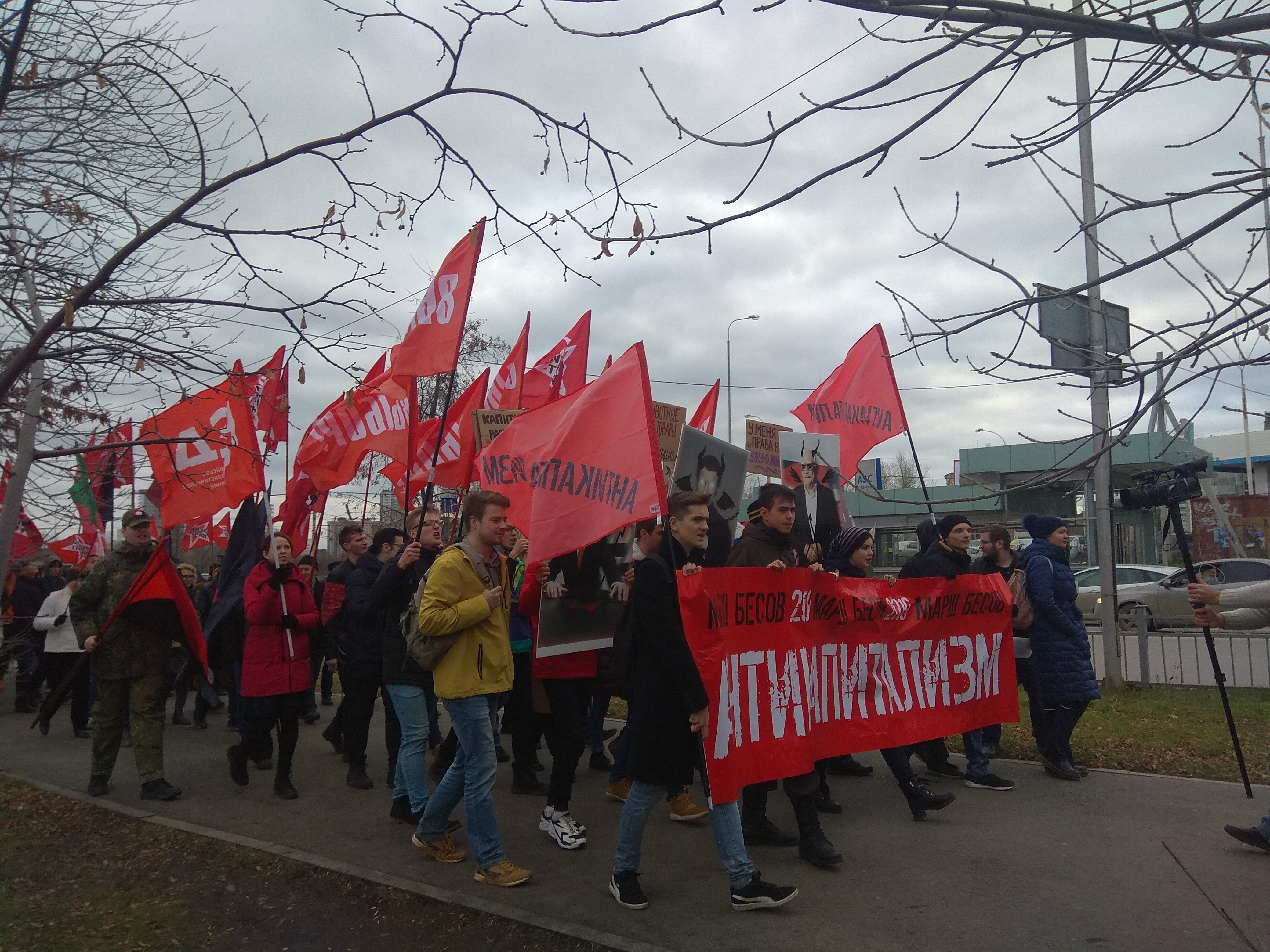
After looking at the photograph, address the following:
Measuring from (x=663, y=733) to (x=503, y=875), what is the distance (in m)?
1.19

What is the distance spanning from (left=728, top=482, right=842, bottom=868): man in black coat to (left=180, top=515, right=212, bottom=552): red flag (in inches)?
366

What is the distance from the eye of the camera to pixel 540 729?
691 centimetres

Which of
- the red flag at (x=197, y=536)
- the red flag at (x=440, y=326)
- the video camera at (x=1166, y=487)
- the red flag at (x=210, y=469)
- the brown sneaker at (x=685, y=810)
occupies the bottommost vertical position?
the brown sneaker at (x=685, y=810)

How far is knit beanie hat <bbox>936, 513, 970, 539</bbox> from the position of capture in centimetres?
708

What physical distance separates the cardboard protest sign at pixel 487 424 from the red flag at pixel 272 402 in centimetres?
156

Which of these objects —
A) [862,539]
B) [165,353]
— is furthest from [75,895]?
[862,539]

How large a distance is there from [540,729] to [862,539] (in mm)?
2669

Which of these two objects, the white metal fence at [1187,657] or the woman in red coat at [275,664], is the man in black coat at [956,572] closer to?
the woman in red coat at [275,664]

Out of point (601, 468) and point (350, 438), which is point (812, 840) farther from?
point (350, 438)

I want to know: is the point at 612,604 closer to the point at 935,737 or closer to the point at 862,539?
the point at 862,539

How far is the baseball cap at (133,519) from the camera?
7340 millimetres

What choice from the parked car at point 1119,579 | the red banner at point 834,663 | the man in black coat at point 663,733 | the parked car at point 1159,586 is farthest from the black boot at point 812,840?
the parked car at point 1119,579

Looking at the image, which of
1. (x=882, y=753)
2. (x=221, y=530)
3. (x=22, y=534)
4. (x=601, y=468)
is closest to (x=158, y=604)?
(x=22, y=534)

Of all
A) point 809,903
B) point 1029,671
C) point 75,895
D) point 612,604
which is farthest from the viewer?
point 1029,671
